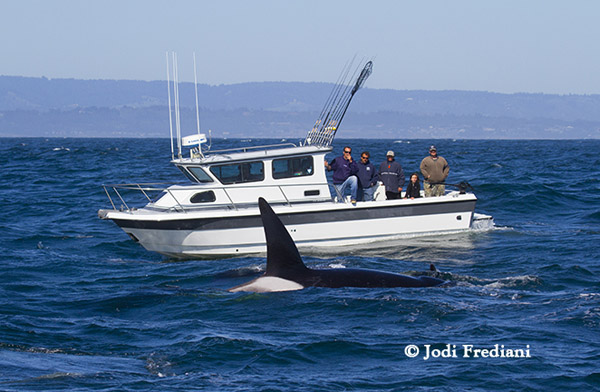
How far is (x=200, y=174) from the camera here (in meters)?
19.8

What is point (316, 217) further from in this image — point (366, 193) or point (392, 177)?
point (392, 177)

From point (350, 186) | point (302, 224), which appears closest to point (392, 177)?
point (350, 186)

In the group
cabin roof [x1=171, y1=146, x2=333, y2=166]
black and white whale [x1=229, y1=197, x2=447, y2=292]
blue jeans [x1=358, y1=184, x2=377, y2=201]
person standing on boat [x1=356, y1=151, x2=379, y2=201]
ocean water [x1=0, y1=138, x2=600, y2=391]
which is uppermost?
cabin roof [x1=171, y1=146, x2=333, y2=166]

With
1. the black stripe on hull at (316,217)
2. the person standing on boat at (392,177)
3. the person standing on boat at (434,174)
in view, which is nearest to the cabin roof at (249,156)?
the person standing on boat at (392,177)

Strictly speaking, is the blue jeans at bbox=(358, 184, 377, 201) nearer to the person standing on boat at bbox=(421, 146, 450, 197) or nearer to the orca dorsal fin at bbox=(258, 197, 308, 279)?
the person standing on boat at bbox=(421, 146, 450, 197)

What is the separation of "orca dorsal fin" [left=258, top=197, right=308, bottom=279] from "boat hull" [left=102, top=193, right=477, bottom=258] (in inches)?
221

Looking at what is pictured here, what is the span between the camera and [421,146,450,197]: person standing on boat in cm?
2084

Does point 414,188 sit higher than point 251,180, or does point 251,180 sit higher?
point 251,180

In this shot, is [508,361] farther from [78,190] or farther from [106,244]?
[78,190]

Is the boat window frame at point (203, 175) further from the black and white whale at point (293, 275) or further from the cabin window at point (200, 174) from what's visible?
the black and white whale at point (293, 275)

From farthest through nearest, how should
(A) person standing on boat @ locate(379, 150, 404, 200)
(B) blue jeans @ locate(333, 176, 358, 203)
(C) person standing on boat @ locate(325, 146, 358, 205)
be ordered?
(A) person standing on boat @ locate(379, 150, 404, 200), (C) person standing on boat @ locate(325, 146, 358, 205), (B) blue jeans @ locate(333, 176, 358, 203)

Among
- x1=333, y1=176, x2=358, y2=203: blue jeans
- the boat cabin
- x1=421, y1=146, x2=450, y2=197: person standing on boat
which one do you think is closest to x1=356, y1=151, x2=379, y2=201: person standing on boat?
x1=333, y1=176, x2=358, y2=203: blue jeans

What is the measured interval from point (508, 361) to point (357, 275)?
4.21 m

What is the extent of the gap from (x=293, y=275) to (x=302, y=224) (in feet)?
20.0
